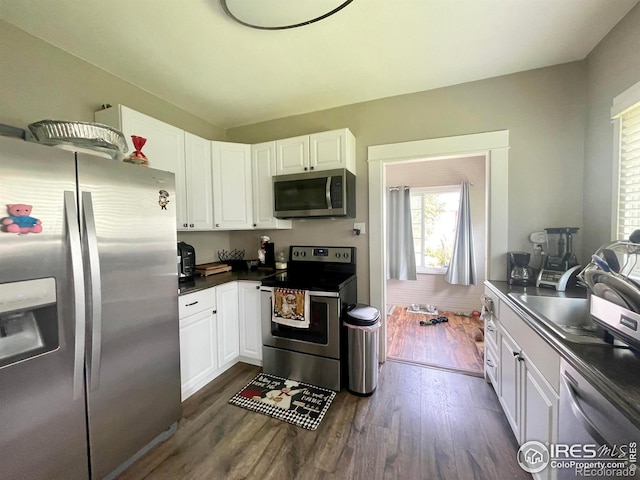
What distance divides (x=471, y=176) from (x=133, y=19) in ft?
13.6

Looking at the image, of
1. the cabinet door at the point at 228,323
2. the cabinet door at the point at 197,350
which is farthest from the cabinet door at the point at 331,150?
the cabinet door at the point at 197,350

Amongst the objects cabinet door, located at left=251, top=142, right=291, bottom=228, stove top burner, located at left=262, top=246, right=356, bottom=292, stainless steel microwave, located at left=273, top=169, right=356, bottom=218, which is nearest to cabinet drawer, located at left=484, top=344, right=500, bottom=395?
stove top burner, located at left=262, top=246, right=356, bottom=292

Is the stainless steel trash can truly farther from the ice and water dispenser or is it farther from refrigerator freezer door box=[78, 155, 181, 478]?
the ice and water dispenser

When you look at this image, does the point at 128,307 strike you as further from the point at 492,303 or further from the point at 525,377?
the point at 492,303

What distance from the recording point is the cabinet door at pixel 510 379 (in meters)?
1.48

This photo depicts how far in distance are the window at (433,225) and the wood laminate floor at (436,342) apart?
87 cm

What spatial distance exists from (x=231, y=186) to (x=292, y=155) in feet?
2.41

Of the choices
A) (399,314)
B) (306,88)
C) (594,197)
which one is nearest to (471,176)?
(594,197)

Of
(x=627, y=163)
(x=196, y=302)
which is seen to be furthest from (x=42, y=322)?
(x=627, y=163)

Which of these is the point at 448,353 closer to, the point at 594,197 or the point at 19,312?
the point at 594,197

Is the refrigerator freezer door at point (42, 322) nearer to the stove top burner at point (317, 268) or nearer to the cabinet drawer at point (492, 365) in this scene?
the stove top burner at point (317, 268)

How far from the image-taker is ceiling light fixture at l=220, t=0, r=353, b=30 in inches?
52.0

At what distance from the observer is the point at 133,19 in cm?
152

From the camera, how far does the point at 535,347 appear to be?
1232 mm
